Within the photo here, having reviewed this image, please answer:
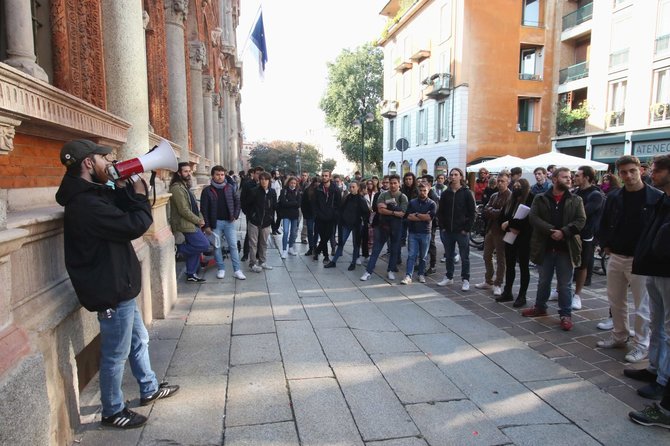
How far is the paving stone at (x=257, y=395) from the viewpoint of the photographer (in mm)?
3182

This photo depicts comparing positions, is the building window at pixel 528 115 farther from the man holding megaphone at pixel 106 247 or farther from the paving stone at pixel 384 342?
the man holding megaphone at pixel 106 247

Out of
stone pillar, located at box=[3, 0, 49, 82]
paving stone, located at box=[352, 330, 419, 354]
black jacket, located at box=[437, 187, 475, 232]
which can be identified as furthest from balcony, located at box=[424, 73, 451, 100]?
stone pillar, located at box=[3, 0, 49, 82]

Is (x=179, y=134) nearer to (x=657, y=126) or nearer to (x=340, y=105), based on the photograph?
(x=657, y=126)

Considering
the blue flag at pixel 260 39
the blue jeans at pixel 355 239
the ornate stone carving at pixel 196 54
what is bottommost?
the blue jeans at pixel 355 239

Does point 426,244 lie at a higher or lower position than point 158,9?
lower

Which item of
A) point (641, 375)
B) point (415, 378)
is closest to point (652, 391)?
point (641, 375)

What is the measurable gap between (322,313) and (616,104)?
75.0 ft

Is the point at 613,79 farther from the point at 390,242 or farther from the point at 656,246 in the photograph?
the point at 656,246

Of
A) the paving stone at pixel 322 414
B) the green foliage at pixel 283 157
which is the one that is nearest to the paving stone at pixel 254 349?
the paving stone at pixel 322 414

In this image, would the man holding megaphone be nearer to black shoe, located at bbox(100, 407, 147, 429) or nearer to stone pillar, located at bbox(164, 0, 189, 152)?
black shoe, located at bbox(100, 407, 147, 429)

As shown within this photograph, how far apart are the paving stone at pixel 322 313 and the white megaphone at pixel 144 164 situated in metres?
2.80

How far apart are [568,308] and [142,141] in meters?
5.72

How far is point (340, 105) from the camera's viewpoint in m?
43.2

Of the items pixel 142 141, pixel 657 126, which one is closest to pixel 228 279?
pixel 142 141
